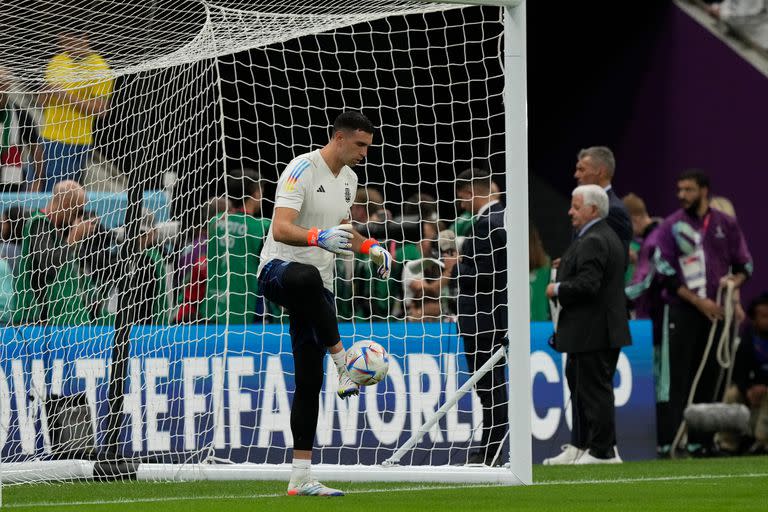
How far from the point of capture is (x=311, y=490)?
25.1 feet

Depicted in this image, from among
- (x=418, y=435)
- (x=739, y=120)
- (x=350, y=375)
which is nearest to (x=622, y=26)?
(x=739, y=120)

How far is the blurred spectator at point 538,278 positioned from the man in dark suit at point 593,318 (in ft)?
4.51

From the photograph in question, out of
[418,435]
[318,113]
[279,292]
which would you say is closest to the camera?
[279,292]

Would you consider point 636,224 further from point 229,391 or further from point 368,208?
point 229,391

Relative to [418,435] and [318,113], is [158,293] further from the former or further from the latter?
[318,113]

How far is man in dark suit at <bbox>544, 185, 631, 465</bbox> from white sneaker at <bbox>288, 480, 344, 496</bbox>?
3447mm

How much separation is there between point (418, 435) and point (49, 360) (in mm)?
2908

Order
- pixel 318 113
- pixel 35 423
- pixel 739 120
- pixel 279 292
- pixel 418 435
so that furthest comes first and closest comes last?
pixel 739 120 < pixel 318 113 < pixel 35 423 < pixel 418 435 < pixel 279 292

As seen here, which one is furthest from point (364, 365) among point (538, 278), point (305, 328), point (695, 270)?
point (695, 270)

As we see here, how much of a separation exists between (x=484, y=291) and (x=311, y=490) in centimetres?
310

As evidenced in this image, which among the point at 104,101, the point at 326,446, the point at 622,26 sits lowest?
the point at 326,446

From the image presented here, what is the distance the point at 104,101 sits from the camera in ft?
35.4

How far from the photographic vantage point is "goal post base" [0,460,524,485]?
28.1ft

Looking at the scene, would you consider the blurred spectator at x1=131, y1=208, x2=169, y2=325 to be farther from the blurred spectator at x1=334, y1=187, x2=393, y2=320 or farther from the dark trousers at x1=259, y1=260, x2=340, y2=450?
the dark trousers at x1=259, y1=260, x2=340, y2=450
